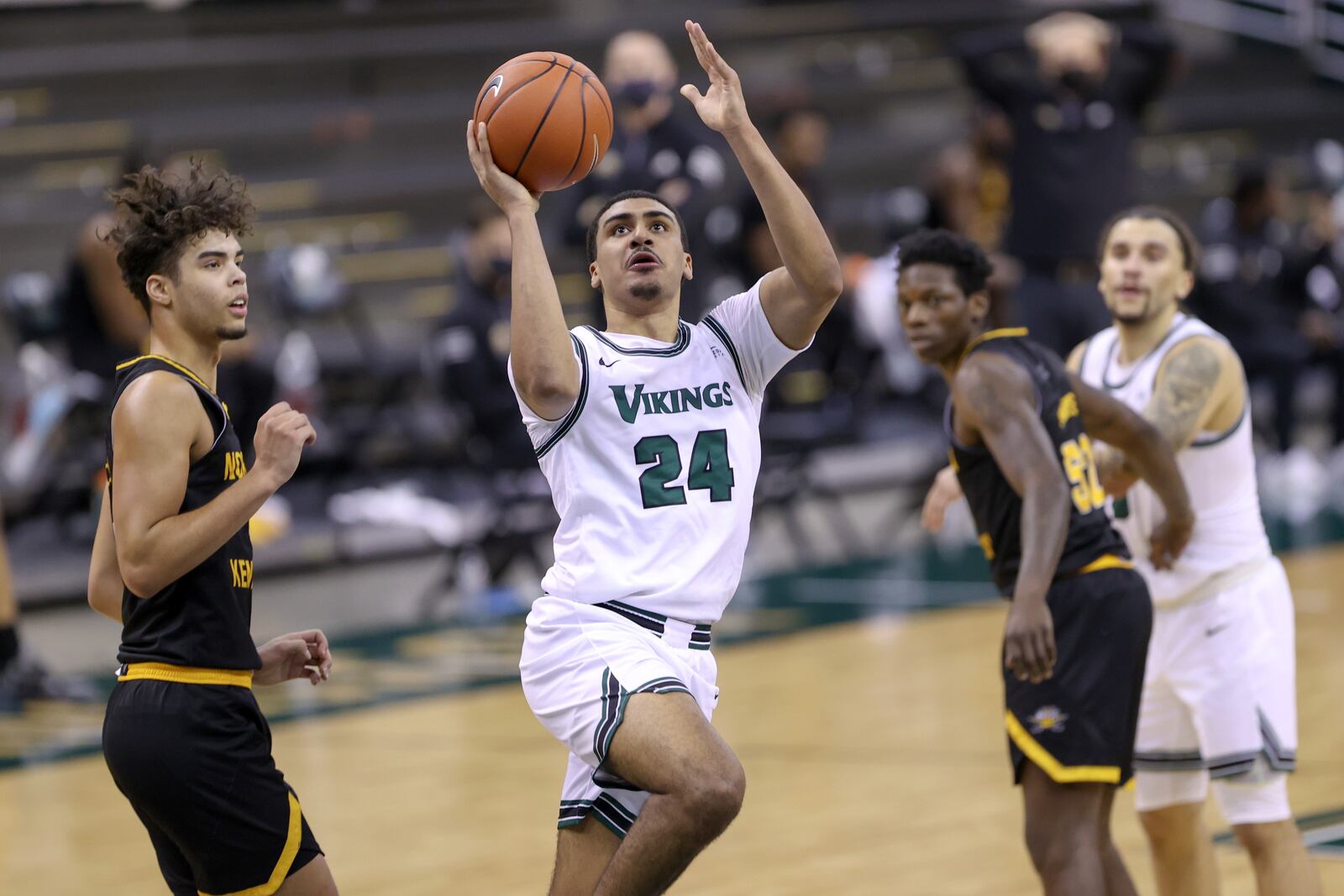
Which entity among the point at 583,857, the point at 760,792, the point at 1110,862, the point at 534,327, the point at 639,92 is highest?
the point at 639,92

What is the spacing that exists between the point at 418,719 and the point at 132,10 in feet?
32.9

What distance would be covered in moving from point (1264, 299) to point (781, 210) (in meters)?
10.8

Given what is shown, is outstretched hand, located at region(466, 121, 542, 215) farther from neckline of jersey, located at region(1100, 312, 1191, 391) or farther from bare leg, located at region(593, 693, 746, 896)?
neckline of jersey, located at region(1100, 312, 1191, 391)

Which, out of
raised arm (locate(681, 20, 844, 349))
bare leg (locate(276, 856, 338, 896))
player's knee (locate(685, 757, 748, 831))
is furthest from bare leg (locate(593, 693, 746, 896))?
raised arm (locate(681, 20, 844, 349))

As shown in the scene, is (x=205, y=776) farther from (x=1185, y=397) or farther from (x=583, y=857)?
(x=1185, y=397)

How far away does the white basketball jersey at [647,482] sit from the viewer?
3.95m

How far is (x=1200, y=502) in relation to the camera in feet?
16.6

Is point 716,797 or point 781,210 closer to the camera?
point 716,797

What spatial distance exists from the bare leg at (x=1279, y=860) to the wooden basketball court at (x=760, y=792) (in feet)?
1.87

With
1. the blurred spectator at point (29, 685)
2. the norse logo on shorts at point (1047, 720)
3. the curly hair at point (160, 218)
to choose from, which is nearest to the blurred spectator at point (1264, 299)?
the blurred spectator at point (29, 685)

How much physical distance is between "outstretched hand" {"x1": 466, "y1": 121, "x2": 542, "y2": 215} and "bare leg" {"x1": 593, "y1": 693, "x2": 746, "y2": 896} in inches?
41.7

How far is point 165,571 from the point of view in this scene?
12.0 feet

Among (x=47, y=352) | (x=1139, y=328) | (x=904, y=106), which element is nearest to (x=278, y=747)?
(x=1139, y=328)

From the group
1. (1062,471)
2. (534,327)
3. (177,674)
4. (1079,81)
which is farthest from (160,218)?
(1079,81)
